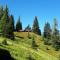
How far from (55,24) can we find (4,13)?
99.4 feet

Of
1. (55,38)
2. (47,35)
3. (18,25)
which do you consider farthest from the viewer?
(18,25)

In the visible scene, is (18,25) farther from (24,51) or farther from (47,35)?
(24,51)

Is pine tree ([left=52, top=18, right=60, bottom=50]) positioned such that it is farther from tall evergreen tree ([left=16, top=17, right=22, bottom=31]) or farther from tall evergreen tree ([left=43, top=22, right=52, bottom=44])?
tall evergreen tree ([left=16, top=17, right=22, bottom=31])

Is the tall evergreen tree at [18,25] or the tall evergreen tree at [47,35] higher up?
the tall evergreen tree at [18,25]

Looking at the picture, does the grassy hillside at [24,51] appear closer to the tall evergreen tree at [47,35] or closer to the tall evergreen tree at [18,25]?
the tall evergreen tree at [47,35]

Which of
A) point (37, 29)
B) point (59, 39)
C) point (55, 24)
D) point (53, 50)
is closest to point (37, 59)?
point (53, 50)

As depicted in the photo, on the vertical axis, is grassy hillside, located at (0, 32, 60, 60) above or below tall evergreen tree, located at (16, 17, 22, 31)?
below

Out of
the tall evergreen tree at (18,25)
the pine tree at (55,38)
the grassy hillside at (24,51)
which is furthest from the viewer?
the tall evergreen tree at (18,25)

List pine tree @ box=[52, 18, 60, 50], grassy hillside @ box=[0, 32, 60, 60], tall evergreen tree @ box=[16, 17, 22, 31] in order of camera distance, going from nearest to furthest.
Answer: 1. grassy hillside @ box=[0, 32, 60, 60]
2. pine tree @ box=[52, 18, 60, 50]
3. tall evergreen tree @ box=[16, 17, 22, 31]

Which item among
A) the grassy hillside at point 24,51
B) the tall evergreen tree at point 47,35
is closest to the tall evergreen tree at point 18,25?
the tall evergreen tree at point 47,35

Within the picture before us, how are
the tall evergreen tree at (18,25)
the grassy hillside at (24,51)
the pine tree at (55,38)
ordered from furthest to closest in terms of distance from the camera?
1. the tall evergreen tree at (18,25)
2. the pine tree at (55,38)
3. the grassy hillside at (24,51)

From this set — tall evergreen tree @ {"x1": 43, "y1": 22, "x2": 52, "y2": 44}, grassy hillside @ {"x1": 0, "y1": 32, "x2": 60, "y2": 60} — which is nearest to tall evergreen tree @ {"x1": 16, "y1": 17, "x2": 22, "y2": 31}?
tall evergreen tree @ {"x1": 43, "y1": 22, "x2": 52, "y2": 44}

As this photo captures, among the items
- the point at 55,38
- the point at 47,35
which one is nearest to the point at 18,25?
the point at 47,35

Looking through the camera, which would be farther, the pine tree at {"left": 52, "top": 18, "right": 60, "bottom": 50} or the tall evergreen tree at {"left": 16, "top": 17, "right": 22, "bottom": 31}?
the tall evergreen tree at {"left": 16, "top": 17, "right": 22, "bottom": 31}
